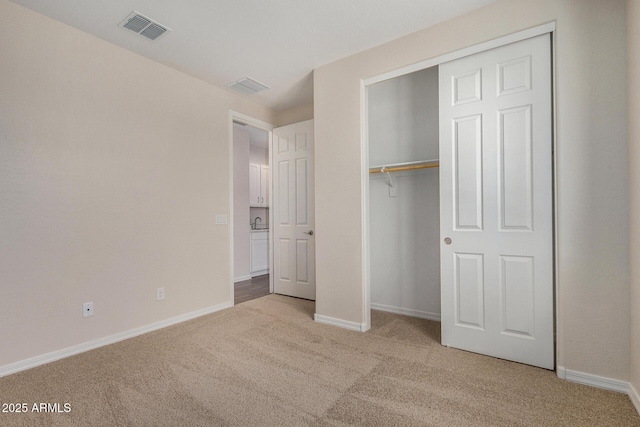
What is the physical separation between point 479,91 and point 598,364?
2046 millimetres

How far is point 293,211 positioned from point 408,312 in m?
2.02

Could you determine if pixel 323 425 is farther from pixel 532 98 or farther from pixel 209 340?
pixel 532 98

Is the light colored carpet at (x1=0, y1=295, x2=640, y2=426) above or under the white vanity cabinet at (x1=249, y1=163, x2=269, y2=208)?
under

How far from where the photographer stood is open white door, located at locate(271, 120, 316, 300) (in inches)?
168

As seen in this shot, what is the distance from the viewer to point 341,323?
3.13 m

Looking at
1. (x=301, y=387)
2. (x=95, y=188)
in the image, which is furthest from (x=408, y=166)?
(x=95, y=188)

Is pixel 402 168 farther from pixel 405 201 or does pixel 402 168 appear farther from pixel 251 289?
pixel 251 289

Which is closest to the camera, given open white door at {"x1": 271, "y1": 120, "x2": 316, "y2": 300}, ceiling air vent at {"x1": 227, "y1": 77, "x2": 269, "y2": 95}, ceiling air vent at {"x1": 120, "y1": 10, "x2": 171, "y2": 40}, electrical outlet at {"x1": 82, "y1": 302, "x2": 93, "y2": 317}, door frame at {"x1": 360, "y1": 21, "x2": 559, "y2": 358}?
door frame at {"x1": 360, "y1": 21, "x2": 559, "y2": 358}

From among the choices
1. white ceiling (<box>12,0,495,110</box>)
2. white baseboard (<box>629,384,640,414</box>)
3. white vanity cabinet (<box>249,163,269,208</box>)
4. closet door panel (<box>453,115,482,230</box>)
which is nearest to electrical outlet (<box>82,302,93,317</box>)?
white ceiling (<box>12,0,495,110</box>)

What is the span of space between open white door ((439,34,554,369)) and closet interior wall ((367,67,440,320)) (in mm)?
735

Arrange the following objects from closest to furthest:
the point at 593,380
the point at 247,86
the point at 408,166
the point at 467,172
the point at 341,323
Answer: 1. the point at 593,380
2. the point at 467,172
3. the point at 341,323
4. the point at 408,166
5. the point at 247,86

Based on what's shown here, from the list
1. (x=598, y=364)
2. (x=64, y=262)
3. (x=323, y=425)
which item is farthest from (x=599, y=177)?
(x=64, y=262)

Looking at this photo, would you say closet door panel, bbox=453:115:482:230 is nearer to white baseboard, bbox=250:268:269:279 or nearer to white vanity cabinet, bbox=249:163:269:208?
white baseboard, bbox=250:268:269:279

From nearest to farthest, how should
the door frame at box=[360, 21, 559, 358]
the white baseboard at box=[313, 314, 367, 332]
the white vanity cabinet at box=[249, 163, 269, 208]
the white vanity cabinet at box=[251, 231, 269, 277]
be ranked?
the door frame at box=[360, 21, 559, 358] → the white baseboard at box=[313, 314, 367, 332] → the white vanity cabinet at box=[251, 231, 269, 277] → the white vanity cabinet at box=[249, 163, 269, 208]
